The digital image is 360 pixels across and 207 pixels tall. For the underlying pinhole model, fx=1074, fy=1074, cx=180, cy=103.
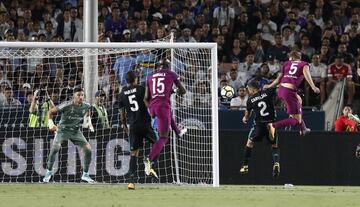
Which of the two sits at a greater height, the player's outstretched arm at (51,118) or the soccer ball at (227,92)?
the soccer ball at (227,92)

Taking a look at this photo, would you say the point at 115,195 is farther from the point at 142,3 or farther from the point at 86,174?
the point at 142,3

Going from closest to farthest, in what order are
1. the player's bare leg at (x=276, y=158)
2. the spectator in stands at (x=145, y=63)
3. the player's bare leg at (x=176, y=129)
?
the player's bare leg at (x=176, y=129), the player's bare leg at (x=276, y=158), the spectator in stands at (x=145, y=63)

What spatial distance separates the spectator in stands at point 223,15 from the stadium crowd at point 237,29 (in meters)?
0.02

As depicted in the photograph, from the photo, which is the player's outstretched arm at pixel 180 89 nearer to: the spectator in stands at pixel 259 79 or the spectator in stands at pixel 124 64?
the spectator in stands at pixel 124 64

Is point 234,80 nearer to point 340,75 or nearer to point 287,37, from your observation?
point 340,75

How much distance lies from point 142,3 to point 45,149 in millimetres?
7135

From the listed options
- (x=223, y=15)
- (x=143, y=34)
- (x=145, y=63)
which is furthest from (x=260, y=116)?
(x=223, y=15)

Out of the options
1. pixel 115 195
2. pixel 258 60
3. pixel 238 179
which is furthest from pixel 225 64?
pixel 115 195

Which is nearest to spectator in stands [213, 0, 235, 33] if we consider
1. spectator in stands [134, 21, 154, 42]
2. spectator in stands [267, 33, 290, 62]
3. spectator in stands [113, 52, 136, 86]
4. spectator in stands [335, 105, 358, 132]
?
spectator in stands [267, 33, 290, 62]

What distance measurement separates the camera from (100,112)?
795 inches

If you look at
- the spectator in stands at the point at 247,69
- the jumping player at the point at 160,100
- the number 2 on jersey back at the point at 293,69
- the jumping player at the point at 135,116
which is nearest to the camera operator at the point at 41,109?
the jumping player at the point at 135,116

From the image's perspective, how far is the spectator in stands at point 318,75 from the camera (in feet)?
78.2

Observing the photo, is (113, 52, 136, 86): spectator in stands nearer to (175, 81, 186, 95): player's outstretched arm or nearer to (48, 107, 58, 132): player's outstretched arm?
(48, 107, 58, 132): player's outstretched arm

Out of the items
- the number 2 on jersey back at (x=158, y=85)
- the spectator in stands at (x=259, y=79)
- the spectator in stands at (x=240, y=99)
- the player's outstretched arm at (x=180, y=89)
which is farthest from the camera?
the spectator in stands at (x=259, y=79)
